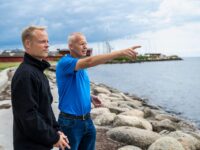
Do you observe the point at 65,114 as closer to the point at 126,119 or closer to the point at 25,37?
the point at 25,37

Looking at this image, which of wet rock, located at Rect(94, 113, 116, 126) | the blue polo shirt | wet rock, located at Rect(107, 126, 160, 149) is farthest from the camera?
wet rock, located at Rect(94, 113, 116, 126)

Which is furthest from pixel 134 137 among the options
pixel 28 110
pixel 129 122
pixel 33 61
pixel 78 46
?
pixel 28 110

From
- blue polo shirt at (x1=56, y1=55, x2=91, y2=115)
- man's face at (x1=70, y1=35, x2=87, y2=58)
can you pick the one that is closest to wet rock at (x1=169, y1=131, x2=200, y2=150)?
blue polo shirt at (x1=56, y1=55, x2=91, y2=115)

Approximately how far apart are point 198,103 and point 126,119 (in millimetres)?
22714

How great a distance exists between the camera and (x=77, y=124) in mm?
5004

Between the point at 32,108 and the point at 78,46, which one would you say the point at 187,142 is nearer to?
the point at 78,46

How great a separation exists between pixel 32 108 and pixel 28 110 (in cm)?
4

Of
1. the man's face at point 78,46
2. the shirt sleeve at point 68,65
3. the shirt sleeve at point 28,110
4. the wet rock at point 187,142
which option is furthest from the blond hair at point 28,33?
the wet rock at point 187,142

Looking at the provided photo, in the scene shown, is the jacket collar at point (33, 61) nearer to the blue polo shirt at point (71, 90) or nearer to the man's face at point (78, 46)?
the blue polo shirt at point (71, 90)

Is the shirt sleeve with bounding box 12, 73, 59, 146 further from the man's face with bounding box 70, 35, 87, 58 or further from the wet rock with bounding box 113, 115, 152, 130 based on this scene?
the wet rock with bounding box 113, 115, 152, 130

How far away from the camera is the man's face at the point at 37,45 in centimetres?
400

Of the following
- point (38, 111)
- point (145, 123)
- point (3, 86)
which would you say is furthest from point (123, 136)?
Result: point (3, 86)

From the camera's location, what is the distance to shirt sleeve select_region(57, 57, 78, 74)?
4.90 m

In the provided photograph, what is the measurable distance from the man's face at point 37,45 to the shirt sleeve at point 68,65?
869mm
